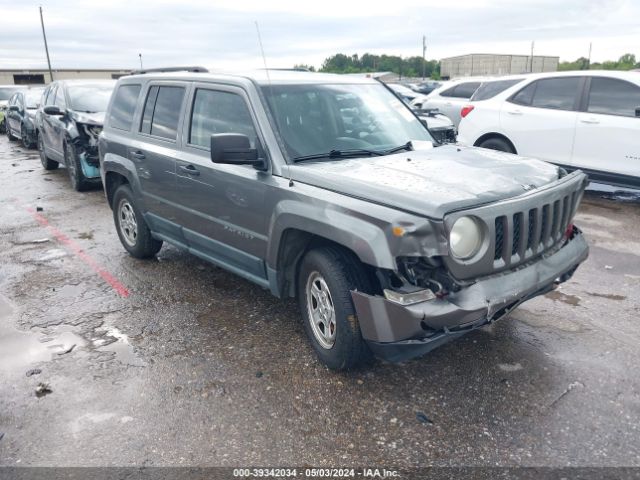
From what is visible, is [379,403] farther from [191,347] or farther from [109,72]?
[109,72]

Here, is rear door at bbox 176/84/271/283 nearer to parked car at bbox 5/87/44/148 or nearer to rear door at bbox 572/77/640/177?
rear door at bbox 572/77/640/177

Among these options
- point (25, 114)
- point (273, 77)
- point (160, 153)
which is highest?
point (273, 77)

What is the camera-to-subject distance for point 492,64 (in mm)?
71375

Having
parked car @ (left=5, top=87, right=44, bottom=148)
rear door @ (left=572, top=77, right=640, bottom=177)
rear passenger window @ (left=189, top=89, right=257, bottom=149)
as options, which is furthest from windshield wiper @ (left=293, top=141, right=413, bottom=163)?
parked car @ (left=5, top=87, right=44, bottom=148)

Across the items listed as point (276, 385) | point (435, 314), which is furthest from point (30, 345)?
point (435, 314)

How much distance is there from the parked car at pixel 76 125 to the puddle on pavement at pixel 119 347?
17.3ft

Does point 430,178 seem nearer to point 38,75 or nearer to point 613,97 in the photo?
point 613,97

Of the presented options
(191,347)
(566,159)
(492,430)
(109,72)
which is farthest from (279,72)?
(109,72)

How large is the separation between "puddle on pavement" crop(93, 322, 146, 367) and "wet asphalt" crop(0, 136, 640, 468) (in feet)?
0.05

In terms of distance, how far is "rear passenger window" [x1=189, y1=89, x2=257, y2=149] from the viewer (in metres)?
3.95

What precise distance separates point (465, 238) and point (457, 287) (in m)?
0.27

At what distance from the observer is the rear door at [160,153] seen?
15.1 ft

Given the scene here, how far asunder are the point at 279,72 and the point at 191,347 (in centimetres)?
233

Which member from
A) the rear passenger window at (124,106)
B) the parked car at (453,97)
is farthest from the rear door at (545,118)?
the rear passenger window at (124,106)
